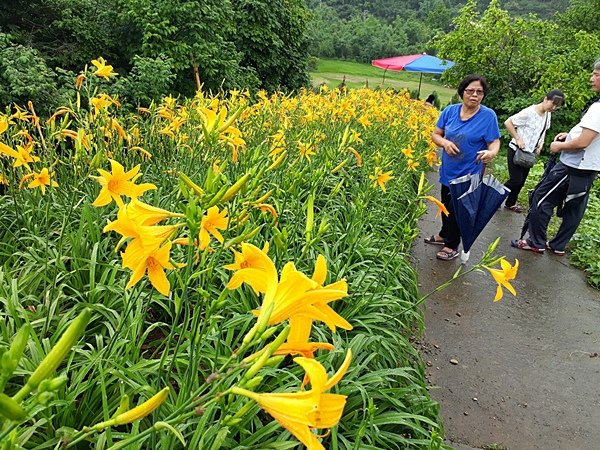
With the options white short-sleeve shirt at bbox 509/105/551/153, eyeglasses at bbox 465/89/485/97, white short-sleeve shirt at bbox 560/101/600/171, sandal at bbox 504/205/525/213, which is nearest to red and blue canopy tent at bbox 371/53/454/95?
sandal at bbox 504/205/525/213

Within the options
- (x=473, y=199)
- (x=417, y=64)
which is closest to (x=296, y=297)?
(x=473, y=199)

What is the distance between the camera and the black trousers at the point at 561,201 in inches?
169

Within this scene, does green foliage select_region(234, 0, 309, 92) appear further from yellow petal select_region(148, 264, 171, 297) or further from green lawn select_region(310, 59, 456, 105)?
green lawn select_region(310, 59, 456, 105)

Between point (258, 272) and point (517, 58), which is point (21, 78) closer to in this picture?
point (258, 272)

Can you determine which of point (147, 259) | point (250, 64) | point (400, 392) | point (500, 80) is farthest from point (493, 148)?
point (500, 80)

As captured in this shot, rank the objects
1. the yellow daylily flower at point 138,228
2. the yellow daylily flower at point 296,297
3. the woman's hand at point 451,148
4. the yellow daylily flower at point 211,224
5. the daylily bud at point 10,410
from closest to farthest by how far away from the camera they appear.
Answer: the daylily bud at point 10,410 < the yellow daylily flower at point 296,297 < the yellow daylily flower at point 138,228 < the yellow daylily flower at point 211,224 < the woman's hand at point 451,148

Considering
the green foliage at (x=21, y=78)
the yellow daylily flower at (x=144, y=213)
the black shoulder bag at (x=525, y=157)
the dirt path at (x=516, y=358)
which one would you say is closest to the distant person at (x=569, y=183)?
the dirt path at (x=516, y=358)

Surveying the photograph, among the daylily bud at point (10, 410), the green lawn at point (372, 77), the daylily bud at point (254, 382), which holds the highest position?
the daylily bud at point (10, 410)

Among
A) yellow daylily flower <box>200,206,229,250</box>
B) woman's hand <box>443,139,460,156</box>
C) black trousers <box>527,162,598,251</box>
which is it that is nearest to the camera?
yellow daylily flower <box>200,206,229,250</box>

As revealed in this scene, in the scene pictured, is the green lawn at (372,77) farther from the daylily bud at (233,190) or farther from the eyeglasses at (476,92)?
the daylily bud at (233,190)

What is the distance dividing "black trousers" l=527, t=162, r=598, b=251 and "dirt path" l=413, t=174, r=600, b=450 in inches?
18.1

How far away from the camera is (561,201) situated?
4543 millimetres

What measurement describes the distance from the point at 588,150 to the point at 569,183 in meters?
0.35

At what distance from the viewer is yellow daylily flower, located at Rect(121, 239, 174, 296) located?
3.14ft
